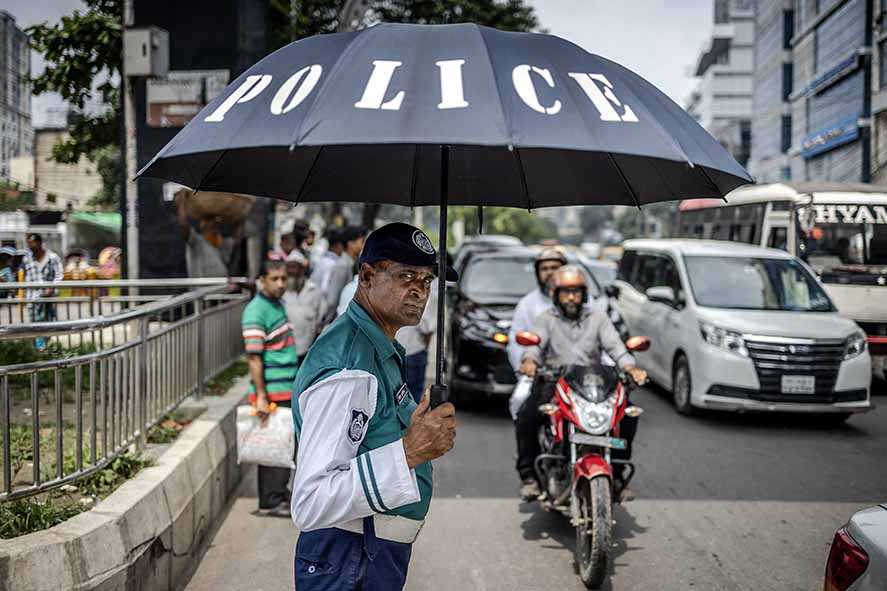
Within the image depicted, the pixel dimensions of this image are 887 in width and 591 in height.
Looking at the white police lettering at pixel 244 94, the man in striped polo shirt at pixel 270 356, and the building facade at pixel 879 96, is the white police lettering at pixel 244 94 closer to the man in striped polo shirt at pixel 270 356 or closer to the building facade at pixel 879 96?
the man in striped polo shirt at pixel 270 356

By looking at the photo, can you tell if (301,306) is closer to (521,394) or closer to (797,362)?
(521,394)

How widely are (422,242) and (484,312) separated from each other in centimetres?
703

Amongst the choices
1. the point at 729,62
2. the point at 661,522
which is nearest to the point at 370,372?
the point at 661,522

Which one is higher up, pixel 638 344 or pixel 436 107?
pixel 436 107

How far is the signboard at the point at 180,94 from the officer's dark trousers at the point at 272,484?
25.3ft

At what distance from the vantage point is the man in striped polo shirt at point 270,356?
18.5 feet

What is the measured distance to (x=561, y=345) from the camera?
5.76m

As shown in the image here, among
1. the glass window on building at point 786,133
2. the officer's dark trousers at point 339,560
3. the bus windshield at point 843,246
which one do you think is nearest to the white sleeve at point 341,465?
the officer's dark trousers at point 339,560

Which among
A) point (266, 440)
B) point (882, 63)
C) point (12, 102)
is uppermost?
point (12, 102)

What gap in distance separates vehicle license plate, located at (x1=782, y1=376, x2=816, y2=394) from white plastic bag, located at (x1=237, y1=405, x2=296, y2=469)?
17.1 ft

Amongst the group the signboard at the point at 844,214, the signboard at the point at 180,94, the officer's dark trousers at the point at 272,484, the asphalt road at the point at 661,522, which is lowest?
the asphalt road at the point at 661,522

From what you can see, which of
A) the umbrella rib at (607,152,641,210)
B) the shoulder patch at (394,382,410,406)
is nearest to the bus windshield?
the umbrella rib at (607,152,641,210)

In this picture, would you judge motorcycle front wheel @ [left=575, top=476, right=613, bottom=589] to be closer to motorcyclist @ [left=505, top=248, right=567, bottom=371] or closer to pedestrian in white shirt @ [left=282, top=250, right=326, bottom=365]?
motorcyclist @ [left=505, top=248, right=567, bottom=371]

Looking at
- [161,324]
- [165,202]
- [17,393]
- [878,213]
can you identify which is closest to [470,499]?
[161,324]
